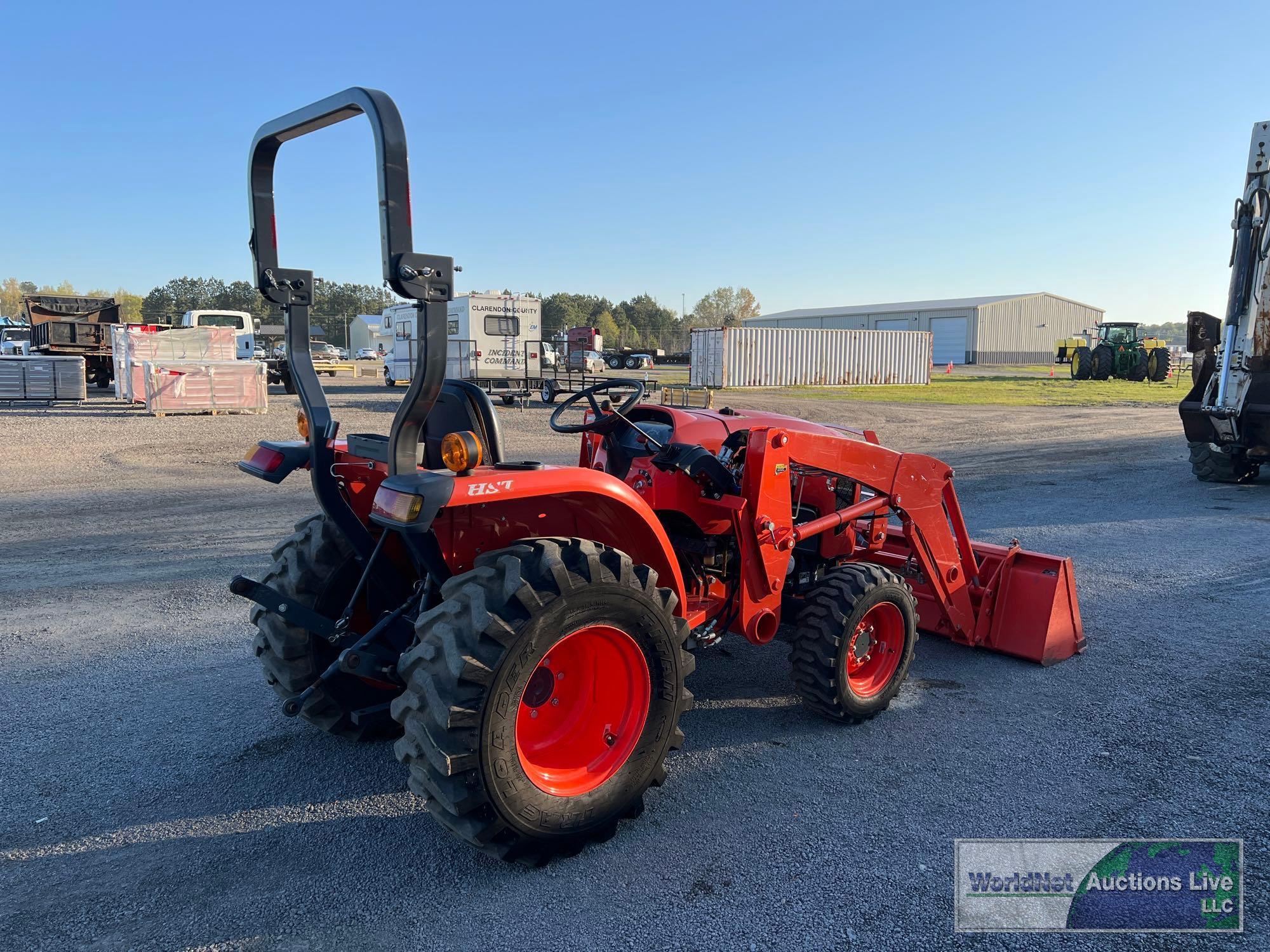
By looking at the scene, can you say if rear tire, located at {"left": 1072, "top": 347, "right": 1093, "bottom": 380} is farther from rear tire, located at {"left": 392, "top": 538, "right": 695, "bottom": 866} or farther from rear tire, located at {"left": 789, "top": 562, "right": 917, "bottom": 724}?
rear tire, located at {"left": 392, "top": 538, "right": 695, "bottom": 866}

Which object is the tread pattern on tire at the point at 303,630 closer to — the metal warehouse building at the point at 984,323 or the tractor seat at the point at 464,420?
the tractor seat at the point at 464,420

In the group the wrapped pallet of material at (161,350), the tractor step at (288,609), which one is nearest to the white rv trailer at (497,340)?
the wrapped pallet of material at (161,350)

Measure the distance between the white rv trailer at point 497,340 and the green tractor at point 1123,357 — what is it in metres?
25.0

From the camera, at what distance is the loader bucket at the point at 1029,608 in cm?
474

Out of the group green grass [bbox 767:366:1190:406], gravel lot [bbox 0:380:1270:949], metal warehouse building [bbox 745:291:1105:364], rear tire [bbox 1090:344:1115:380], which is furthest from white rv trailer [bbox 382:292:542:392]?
metal warehouse building [bbox 745:291:1105:364]

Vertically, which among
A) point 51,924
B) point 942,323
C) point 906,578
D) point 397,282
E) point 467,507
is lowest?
point 51,924

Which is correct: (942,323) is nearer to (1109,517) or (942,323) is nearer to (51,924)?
(1109,517)

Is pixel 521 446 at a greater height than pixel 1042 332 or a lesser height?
lesser

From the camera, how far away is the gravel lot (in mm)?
2617

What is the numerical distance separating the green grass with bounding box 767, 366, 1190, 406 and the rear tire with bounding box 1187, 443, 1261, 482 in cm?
1345

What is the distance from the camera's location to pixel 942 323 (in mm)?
66938

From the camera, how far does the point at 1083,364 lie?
119 ft

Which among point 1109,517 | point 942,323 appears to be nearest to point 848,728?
point 1109,517

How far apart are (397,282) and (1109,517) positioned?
8340 mm
